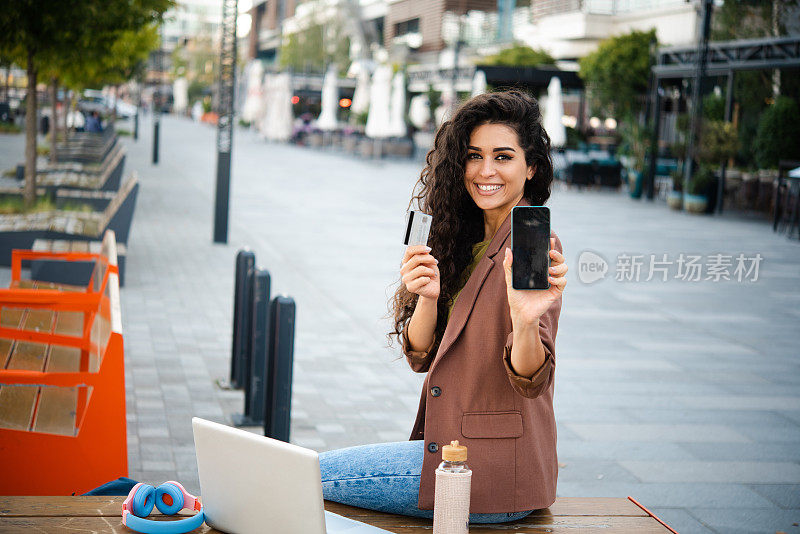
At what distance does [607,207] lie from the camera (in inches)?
866

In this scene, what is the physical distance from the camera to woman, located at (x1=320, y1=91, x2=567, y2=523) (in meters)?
2.54

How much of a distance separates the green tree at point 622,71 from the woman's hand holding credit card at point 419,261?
25.9 metres

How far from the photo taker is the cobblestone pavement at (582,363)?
16.7ft

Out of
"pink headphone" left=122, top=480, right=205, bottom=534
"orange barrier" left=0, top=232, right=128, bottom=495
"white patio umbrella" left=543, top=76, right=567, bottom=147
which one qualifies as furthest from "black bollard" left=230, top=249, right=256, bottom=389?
"white patio umbrella" left=543, top=76, right=567, bottom=147

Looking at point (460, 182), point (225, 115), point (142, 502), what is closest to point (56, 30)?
point (225, 115)

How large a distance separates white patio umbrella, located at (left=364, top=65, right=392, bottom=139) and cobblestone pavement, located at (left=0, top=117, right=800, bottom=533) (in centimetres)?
1724

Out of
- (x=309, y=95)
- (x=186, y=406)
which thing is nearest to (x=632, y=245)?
(x=186, y=406)

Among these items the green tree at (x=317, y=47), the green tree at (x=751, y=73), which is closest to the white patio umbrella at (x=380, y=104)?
the green tree at (x=751, y=73)

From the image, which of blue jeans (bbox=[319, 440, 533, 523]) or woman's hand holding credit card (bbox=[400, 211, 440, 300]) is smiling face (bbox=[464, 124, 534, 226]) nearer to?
woman's hand holding credit card (bbox=[400, 211, 440, 300])

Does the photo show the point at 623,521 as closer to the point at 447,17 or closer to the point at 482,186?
the point at 482,186

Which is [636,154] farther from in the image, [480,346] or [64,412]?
[480,346]

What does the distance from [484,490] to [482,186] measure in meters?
0.85

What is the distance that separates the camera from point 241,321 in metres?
6.32

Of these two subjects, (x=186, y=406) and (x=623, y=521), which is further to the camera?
(x=186, y=406)
